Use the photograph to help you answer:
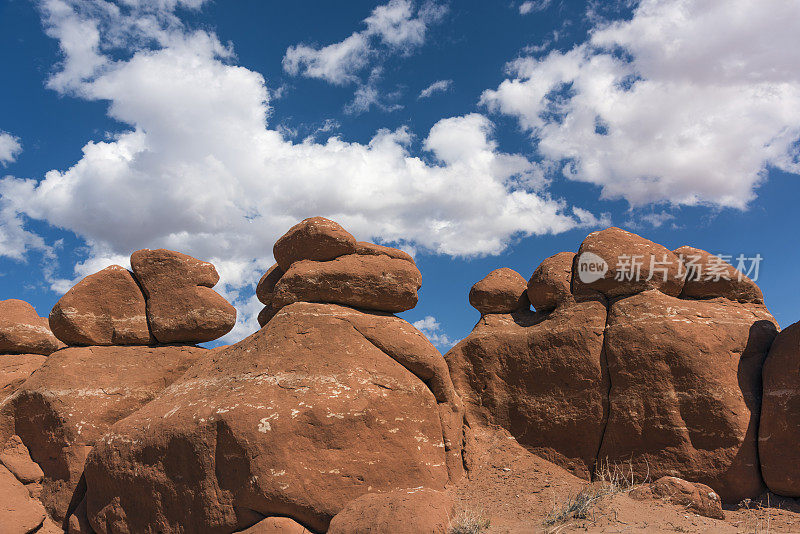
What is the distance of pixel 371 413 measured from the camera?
8102 millimetres

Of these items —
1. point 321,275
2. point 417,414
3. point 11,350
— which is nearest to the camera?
point 417,414

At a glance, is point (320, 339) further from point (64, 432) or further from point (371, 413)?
point (64, 432)

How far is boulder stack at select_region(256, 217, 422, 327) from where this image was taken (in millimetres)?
10023

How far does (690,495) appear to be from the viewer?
820 cm

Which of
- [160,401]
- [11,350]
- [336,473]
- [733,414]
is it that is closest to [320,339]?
[336,473]

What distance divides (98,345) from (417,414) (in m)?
7.01

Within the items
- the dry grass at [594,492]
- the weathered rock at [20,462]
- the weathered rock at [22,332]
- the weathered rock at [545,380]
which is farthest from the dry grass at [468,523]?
the weathered rock at [22,332]

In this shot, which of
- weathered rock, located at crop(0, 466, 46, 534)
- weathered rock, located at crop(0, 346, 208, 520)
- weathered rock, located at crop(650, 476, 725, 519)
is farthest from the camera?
weathered rock, located at crop(0, 346, 208, 520)

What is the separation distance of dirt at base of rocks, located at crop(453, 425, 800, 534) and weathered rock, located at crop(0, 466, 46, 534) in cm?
709

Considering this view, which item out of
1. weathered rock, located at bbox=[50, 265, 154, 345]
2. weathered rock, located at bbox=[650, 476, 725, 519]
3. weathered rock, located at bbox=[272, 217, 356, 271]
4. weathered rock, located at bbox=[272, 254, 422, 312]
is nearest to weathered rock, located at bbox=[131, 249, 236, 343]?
weathered rock, located at bbox=[50, 265, 154, 345]

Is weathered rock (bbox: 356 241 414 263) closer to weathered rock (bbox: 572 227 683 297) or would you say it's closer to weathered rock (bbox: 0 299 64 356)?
weathered rock (bbox: 572 227 683 297)

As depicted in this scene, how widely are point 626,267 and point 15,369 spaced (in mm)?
13099

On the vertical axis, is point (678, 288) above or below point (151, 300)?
below

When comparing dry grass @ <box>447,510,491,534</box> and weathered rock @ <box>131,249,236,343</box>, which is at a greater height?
weathered rock @ <box>131,249,236,343</box>
